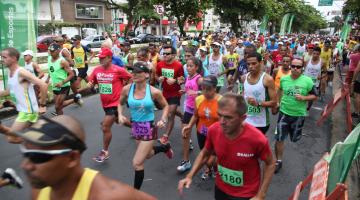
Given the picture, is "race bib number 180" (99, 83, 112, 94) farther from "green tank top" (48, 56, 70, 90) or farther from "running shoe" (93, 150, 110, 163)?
"green tank top" (48, 56, 70, 90)

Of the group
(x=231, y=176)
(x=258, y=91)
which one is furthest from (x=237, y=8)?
(x=231, y=176)

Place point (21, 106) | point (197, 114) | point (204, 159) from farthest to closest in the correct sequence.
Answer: point (21, 106)
point (197, 114)
point (204, 159)

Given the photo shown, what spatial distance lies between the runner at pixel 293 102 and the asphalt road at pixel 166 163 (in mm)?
580

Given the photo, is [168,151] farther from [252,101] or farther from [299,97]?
[299,97]

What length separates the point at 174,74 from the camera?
637 cm

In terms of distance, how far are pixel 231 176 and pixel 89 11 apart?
48983mm

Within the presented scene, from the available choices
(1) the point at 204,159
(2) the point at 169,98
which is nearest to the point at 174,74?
(2) the point at 169,98

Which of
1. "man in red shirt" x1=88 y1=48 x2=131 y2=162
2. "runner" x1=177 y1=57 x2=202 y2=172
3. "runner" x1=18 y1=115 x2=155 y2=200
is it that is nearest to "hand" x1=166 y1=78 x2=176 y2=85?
"runner" x1=177 y1=57 x2=202 y2=172

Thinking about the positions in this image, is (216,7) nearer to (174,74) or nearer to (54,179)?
(174,74)

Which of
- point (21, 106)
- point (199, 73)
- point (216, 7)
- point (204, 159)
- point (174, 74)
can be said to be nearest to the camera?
point (204, 159)

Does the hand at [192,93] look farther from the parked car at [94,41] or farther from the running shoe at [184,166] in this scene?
the parked car at [94,41]

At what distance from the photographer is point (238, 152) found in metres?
2.85

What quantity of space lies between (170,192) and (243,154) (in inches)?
85.5

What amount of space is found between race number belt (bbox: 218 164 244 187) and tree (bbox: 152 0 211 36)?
56.6ft
